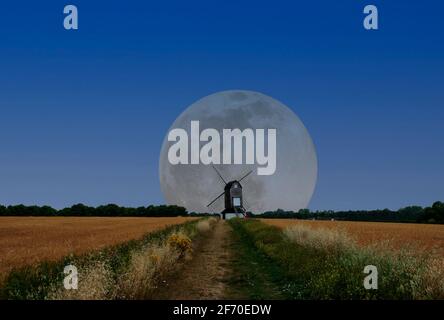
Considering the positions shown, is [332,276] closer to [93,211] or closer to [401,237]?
[401,237]

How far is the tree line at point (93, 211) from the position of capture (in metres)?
133

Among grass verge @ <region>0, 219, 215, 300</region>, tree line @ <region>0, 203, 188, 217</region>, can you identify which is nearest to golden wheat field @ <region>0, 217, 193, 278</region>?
grass verge @ <region>0, 219, 215, 300</region>

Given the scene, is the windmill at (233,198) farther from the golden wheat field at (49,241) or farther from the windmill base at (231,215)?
the golden wheat field at (49,241)

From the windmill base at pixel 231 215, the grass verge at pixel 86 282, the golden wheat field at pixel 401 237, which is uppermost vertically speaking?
the grass verge at pixel 86 282

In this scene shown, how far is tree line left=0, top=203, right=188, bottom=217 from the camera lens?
133 m

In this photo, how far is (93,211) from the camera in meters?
149

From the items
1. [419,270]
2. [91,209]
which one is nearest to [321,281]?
[419,270]

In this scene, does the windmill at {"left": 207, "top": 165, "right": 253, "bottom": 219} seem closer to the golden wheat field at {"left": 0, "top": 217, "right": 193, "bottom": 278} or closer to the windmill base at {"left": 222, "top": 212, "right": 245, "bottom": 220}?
the windmill base at {"left": 222, "top": 212, "right": 245, "bottom": 220}

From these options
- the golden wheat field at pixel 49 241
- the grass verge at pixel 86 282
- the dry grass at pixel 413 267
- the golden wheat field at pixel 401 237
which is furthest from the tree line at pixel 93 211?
the dry grass at pixel 413 267

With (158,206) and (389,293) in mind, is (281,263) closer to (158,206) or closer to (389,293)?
(389,293)

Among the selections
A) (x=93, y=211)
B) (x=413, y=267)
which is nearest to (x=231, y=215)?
(x=93, y=211)

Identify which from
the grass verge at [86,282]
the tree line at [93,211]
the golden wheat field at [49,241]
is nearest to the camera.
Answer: the grass verge at [86,282]

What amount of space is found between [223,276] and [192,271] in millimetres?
1995
